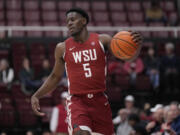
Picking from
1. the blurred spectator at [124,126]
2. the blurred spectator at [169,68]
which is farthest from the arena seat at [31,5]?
the blurred spectator at [124,126]

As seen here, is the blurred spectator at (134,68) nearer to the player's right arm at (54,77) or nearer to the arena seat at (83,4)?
the arena seat at (83,4)

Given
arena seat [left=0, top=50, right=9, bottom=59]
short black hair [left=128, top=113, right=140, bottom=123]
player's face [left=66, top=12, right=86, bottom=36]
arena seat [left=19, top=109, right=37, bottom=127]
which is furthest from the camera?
arena seat [left=0, top=50, right=9, bottom=59]

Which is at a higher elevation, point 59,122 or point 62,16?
point 62,16

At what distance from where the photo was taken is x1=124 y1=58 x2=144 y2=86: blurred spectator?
14227 mm

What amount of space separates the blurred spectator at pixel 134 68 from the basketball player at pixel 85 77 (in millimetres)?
7657

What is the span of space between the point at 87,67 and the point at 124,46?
1.85 ft

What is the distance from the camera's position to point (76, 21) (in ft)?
Answer: 21.3

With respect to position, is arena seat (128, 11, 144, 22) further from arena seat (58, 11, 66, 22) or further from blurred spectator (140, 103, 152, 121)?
blurred spectator (140, 103, 152, 121)

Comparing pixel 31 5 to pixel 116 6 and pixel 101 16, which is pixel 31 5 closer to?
pixel 101 16

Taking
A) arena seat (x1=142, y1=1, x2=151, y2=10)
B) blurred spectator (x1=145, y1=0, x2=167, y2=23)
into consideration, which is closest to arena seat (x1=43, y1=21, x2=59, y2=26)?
blurred spectator (x1=145, y1=0, x2=167, y2=23)

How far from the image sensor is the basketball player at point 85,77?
6.37 m

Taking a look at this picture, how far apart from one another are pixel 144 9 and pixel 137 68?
6.01 m

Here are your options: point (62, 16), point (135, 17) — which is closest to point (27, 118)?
point (62, 16)

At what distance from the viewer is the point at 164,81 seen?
1467cm
